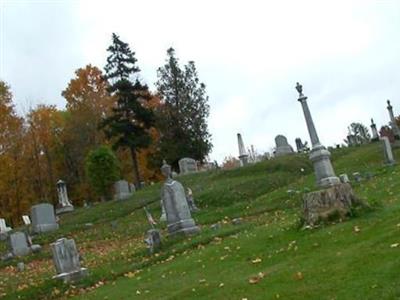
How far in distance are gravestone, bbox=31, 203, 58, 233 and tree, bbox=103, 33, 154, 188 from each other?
1459 cm

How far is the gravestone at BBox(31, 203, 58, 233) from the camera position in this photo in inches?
1244

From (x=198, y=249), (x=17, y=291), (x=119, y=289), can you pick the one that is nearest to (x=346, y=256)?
(x=119, y=289)

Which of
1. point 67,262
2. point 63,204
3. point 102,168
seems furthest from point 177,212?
point 102,168

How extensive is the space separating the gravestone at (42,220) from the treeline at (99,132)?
41.1ft

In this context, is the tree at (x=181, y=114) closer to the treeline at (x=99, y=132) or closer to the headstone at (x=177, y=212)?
the treeline at (x=99, y=132)

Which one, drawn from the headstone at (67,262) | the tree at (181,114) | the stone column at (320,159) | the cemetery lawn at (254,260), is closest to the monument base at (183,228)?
the cemetery lawn at (254,260)

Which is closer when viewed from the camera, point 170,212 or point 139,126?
point 170,212

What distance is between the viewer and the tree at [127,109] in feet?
159

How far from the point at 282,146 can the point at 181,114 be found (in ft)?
50.4

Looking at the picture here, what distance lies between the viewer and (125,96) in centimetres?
5072

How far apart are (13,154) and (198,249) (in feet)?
122

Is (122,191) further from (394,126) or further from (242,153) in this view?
(394,126)

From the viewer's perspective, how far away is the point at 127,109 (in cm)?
5044

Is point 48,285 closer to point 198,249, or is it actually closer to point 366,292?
point 198,249
